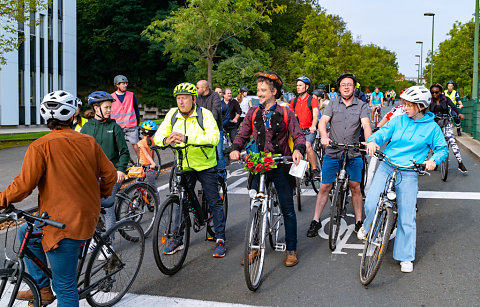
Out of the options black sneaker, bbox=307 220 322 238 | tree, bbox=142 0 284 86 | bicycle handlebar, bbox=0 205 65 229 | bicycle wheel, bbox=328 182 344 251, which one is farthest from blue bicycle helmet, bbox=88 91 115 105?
tree, bbox=142 0 284 86

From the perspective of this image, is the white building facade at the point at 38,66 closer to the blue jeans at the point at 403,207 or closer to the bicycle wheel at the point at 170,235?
the bicycle wheel at the point at 170,235

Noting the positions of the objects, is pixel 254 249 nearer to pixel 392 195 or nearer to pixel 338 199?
pixel 392 195

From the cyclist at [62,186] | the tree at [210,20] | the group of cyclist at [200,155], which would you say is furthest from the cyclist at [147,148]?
the tree at [210,20]

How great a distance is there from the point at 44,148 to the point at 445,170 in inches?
344

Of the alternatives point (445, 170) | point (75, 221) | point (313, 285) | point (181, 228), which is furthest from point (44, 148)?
point (445, 170)

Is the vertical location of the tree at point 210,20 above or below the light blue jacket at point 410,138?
above

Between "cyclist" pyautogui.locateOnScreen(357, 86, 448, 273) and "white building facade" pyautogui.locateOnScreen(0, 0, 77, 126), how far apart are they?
2458cm

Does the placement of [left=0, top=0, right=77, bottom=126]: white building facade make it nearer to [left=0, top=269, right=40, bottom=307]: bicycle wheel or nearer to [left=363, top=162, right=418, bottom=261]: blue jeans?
[left=363, top=162, right=418, bottom=261]: blue jeans

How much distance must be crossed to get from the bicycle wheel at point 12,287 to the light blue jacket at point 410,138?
330 cm

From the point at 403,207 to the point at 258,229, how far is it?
152cm

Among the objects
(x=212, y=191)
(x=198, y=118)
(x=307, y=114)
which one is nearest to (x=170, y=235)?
(x=212, y=191)

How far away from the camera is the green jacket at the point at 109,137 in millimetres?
5445

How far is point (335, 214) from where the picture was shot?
18.9 ft

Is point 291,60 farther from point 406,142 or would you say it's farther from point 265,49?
point 406,142
